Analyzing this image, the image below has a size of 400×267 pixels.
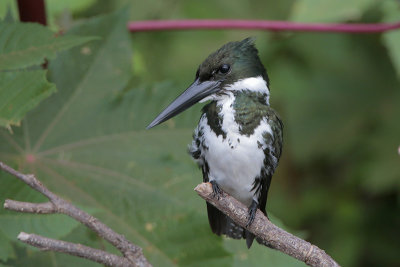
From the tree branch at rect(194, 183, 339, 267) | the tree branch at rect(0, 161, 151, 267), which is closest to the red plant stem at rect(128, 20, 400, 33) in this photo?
the tree branch at rect(194, 183, 339, 267)

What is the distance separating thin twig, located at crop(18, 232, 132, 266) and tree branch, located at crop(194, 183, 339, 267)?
0.81 feet

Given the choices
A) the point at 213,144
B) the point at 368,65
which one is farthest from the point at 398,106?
the point at 213,144

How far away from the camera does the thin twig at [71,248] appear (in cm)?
129

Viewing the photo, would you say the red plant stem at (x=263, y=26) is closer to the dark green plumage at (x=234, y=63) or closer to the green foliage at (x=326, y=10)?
the green foliage at (x=326, y=10)

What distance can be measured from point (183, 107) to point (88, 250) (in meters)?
0.42

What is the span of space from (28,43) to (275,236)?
0.78 m

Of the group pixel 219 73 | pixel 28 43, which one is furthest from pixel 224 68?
pixel 28 43

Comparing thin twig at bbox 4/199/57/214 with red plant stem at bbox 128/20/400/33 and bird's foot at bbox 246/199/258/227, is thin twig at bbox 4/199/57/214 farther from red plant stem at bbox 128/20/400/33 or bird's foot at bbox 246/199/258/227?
red plant stem at bbox 128/20/400/33

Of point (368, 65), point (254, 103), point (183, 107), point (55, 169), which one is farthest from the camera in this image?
point (368, 65)

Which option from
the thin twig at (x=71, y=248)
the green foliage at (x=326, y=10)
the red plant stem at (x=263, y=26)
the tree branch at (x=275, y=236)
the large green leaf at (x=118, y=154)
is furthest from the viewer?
the green foliage at (x=326, y=10)

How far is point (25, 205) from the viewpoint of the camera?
1326 mm

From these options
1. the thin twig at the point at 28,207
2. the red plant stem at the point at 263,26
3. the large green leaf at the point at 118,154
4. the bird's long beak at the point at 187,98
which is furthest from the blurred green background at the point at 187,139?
the bird's long beak at the point at 187,98

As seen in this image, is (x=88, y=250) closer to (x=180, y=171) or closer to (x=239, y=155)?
(x=239, y=155)

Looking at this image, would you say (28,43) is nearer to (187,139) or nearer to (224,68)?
(224,68)
